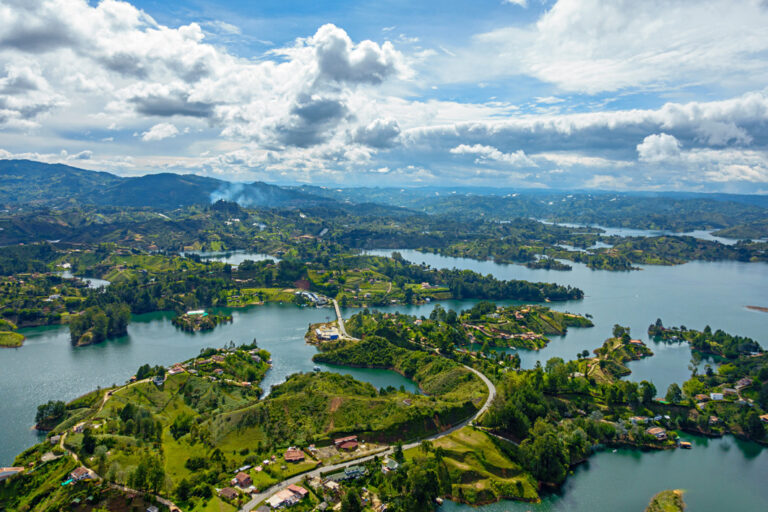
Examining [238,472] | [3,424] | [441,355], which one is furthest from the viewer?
[441,355]

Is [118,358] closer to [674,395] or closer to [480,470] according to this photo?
[480,470]

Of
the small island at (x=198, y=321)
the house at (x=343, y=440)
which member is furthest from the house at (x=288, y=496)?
the small island at (x=198, y=321)

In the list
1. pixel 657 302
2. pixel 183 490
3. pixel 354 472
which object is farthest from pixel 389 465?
pixel 657 302

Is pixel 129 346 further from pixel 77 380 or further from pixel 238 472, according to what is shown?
pixel 238 472

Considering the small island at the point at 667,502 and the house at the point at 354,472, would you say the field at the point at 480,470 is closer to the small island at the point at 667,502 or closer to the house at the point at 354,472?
the house at the point at 354,472

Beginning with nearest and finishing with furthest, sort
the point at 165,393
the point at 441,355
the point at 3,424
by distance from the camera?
the point at 3,424 → the point at 165,393 → the point at 441,355

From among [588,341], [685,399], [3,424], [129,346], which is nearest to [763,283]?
[588,341]

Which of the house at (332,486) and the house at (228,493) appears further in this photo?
the house at (332,486)
